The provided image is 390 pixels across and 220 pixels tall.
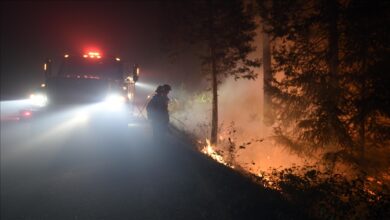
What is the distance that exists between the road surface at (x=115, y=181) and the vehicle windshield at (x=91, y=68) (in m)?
2.35

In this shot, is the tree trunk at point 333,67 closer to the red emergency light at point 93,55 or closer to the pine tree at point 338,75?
the pine tree at point 338,75

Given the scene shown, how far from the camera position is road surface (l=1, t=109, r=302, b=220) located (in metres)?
6.80

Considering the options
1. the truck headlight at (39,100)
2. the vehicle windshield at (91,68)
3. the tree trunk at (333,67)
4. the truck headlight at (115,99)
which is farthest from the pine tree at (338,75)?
the truck headlight at (39,100)

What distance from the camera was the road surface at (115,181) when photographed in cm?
680

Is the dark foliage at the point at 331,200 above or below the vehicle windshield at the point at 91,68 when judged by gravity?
below

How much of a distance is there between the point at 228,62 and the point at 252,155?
15.6ft

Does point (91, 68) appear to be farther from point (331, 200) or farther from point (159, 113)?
point (331, 200)

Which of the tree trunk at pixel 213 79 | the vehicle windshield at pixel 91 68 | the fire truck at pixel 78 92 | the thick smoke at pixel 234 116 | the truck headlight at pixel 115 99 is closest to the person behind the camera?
the fire truck at pixel 78 92

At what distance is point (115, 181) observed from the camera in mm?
8695

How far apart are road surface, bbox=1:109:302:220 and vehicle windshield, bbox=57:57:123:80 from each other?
2352 millimetres

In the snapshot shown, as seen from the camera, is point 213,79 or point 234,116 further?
point 234,116

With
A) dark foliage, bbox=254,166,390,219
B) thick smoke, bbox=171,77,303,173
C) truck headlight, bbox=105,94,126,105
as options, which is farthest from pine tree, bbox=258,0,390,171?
thick smoke, bbox=171,77,303,173

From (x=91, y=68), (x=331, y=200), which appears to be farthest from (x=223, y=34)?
(x=331, y=200)

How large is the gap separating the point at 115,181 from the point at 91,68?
7409 mm
